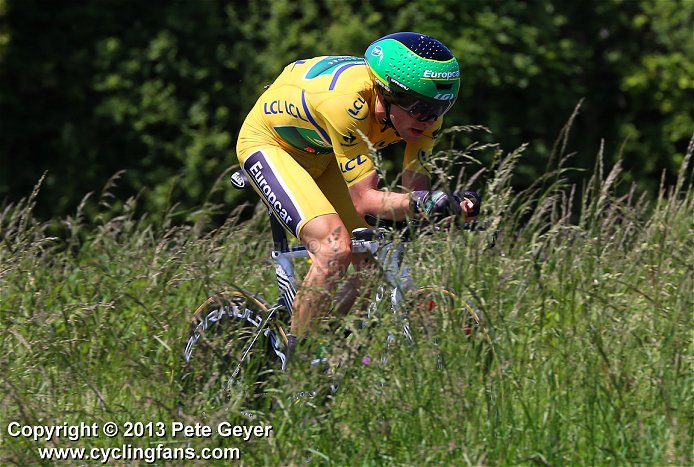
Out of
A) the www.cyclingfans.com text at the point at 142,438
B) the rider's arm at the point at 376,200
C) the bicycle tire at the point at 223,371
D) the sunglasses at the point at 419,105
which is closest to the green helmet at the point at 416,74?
the sunglasses at the point at 419,105

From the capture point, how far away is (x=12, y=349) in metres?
4.82

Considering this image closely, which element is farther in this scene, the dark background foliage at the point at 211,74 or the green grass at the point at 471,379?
the dark background foliage at the point at 211,74

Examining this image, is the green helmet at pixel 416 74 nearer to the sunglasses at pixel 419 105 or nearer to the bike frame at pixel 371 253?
the sunglasses at pixel 419 105

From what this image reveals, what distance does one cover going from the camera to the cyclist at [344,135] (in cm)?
437

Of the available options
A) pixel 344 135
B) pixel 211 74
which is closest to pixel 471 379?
pixel 344 135

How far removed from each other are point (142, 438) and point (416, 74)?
1759 mm

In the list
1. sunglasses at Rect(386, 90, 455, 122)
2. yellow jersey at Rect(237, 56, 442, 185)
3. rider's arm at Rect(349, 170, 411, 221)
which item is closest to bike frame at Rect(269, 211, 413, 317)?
rider's arm at Rect(349, 170, 411, 221)

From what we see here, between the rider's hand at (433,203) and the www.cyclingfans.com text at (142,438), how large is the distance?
Answer: 98 cm

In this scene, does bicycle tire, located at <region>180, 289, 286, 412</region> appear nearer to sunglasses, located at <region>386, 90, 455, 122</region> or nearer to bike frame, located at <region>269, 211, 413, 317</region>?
bike frame, located at <region>269, 211, 413, 317</region>

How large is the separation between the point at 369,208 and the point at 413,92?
1.71 feet

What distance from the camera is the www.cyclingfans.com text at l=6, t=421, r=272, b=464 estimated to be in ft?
12.7

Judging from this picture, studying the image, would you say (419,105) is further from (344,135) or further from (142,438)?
(142,438)

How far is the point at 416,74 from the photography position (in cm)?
450

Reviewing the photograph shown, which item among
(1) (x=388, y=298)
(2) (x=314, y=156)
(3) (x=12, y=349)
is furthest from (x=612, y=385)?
(3) (x=12, y=349)
